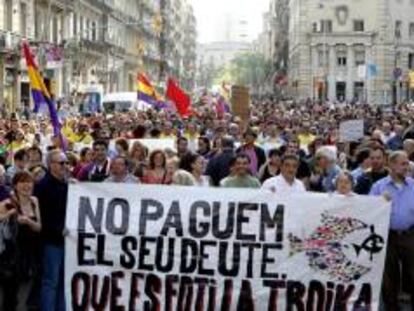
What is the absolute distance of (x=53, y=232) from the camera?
940cm

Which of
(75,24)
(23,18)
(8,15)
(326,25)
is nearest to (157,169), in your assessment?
(8,15)

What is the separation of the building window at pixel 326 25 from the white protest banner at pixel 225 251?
317 ft

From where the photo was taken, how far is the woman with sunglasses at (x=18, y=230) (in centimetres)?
938

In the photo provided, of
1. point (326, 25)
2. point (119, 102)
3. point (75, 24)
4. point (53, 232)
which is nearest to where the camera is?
point (53, 232)

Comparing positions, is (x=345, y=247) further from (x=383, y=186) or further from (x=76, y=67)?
(x=76, y=67)

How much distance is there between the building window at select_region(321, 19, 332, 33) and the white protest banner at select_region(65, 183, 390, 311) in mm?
96693

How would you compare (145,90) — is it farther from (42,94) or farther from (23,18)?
(23,18)

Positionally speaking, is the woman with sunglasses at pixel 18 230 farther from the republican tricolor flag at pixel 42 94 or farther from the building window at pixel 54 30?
the building window at pixel 54 30

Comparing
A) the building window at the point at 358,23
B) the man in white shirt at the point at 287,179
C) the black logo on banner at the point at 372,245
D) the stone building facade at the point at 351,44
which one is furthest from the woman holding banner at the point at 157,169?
the building window at the point at 358,23

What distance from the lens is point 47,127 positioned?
21.3 metres

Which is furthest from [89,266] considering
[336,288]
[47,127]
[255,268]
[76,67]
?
[76,67]

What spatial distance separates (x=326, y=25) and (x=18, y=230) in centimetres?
9719

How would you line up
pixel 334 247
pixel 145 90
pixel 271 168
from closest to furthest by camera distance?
1. pixel 334 247
2. pixel 271 168
3. pixel 145 90

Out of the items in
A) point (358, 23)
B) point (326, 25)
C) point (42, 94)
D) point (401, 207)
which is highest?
point (358, 23)
